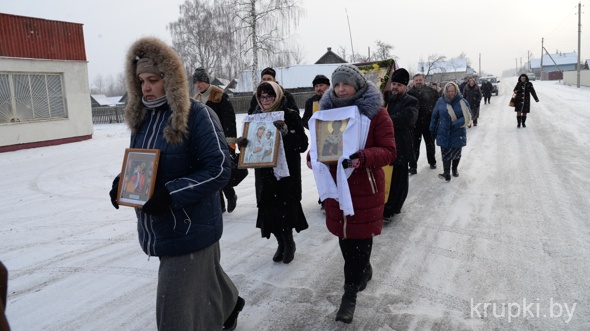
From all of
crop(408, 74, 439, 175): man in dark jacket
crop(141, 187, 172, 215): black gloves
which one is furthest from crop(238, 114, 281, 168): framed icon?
crop(408, 74, 439, 175): man in dark jacket

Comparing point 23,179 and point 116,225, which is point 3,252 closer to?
point 116,225

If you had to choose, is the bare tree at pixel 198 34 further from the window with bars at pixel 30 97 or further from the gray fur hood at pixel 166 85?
the gray fur hood at pixel 166 85

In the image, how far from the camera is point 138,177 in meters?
2.43

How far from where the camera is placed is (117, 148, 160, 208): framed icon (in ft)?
7.73

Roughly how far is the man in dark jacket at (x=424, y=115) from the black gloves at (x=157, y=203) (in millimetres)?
7587

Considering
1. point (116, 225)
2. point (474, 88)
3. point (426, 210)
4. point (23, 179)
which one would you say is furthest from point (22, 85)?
point (474, 88)

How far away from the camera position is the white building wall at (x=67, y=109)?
14211mm

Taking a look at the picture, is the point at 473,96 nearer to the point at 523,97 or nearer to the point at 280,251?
the point at 523,97

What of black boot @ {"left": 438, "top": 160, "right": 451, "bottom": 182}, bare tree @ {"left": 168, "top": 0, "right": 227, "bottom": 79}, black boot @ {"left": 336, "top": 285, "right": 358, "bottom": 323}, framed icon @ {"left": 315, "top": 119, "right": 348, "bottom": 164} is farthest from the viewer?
bare tree @ {"left": 168, "top": 0, "right": 227, "bottom": 79}

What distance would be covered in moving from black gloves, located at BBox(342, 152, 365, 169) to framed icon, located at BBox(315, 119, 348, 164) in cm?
10

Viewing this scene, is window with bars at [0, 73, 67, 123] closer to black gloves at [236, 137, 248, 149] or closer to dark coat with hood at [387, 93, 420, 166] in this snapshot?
black gloves at [236, 137, 248, 149]

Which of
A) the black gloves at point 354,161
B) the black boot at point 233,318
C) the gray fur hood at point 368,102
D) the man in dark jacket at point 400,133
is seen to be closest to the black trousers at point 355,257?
the black gloves at point 354,161

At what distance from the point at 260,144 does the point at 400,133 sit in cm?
278

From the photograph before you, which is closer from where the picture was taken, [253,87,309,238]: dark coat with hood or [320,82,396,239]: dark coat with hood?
[320,82,396,239]: dark coat with hood
